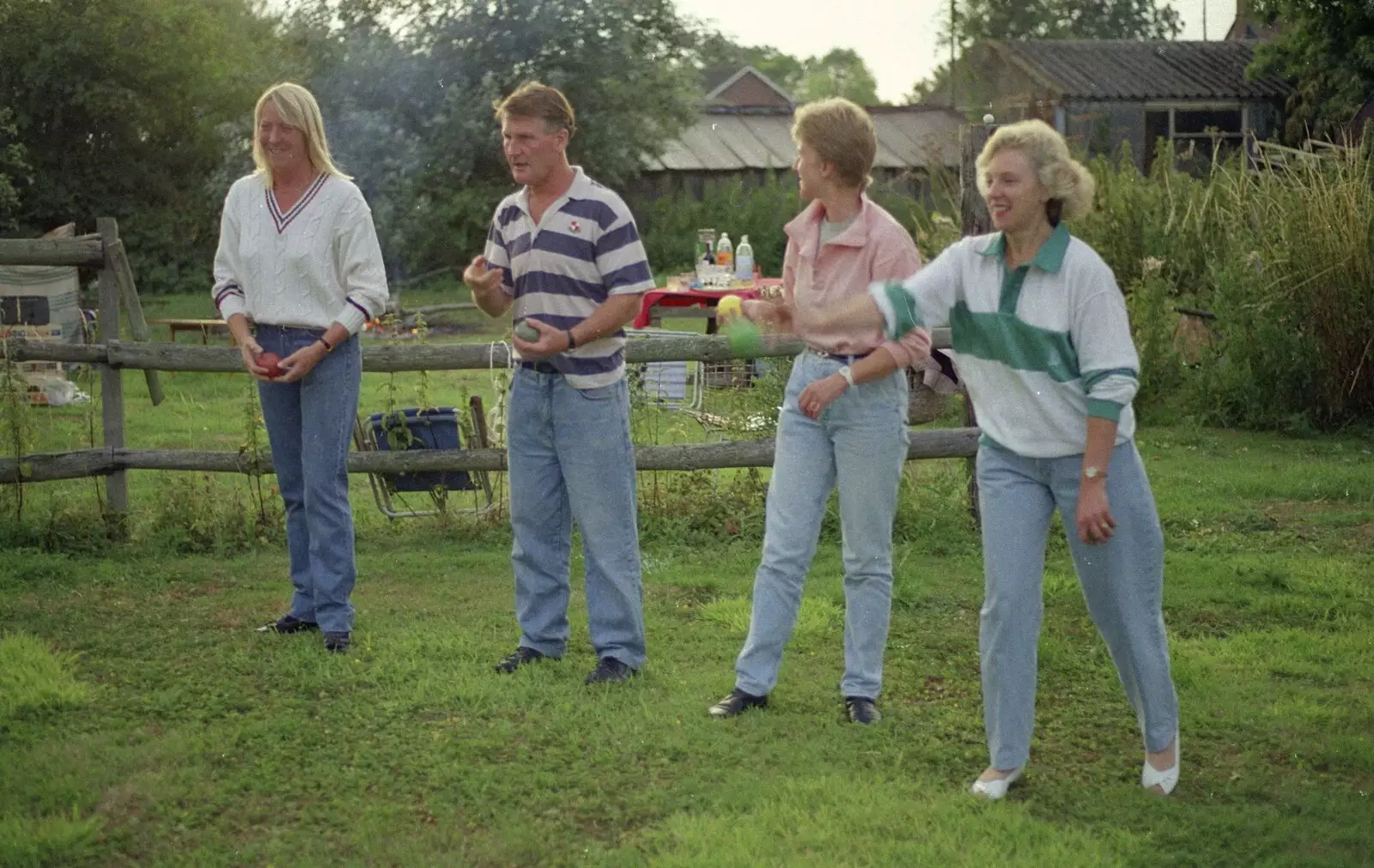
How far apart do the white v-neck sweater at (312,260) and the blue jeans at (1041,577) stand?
257 cm

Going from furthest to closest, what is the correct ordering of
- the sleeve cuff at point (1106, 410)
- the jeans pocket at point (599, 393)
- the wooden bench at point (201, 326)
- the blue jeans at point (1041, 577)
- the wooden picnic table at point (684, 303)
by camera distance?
the wooden bench at point (201, 326) < the wooden picnic table at point (684, 303) < the jeans pocket at point (599, 393) < the blue jeans at point (1041, 577) < the sleeve cuff at point (1106, 410)

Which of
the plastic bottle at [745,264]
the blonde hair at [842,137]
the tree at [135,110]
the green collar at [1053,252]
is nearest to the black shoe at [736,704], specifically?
the blonde hair at [842,137]

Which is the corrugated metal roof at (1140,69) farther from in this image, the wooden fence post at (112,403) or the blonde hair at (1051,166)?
the blonde hair at (1051,166)

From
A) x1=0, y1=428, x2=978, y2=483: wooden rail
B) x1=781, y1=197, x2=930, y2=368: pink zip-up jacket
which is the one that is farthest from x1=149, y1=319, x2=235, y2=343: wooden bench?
x1=781, y1=197, x2=930, y2=368: pink zip-up jacket

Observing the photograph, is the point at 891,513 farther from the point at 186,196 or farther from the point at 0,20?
the point at 186,196

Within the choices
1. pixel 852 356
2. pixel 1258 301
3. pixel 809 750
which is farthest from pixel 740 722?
pixel 1258 301

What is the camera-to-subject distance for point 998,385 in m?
4.26

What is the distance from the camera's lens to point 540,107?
523 centimetres

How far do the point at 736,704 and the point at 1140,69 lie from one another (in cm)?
3302

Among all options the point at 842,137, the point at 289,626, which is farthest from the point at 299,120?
the point at 842,137

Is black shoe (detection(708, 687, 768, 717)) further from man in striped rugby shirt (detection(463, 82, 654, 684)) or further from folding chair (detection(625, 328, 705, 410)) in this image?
folding chair (detection(625, 328, 705, 410))

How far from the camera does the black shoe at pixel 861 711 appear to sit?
5.12 meters

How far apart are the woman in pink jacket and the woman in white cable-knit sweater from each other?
5.62 feet

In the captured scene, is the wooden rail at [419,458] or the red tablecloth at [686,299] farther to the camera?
the red tablecloth at [686,299]
